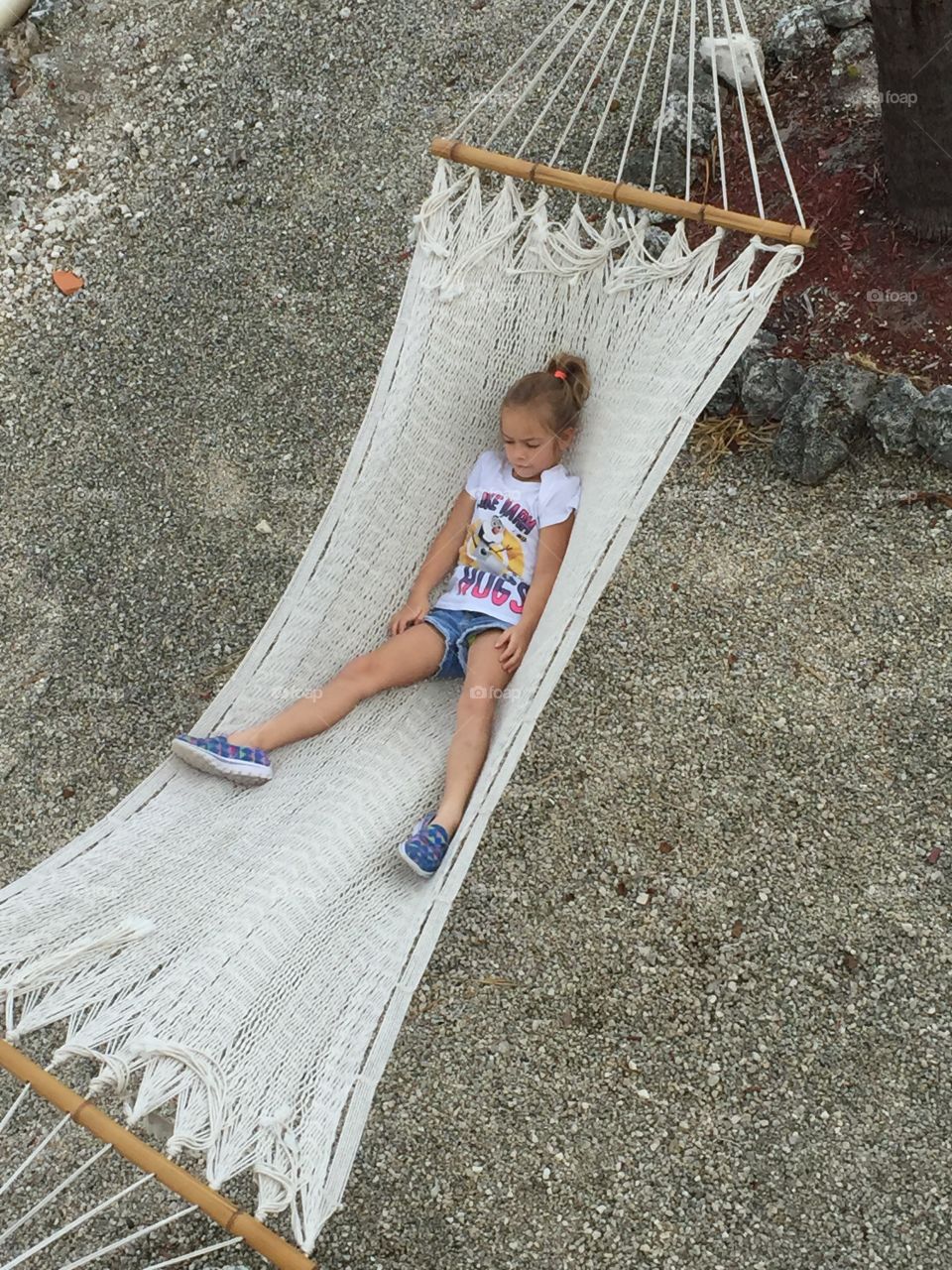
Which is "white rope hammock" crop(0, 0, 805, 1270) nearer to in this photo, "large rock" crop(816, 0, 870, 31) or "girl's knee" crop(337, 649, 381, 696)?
"girl's knee" crop(337, 649, 381, 696)

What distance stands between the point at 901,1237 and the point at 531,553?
→ 119 centimetres

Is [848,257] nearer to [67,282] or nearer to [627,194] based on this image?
[627,194]

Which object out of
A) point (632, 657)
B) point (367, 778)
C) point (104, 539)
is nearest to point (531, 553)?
point (632, 657)

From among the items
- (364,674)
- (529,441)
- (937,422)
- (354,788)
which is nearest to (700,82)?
(937,422)

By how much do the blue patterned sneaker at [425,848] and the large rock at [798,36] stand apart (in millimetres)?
2273

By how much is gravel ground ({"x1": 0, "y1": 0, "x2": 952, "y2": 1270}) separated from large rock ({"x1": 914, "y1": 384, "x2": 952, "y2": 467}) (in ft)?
0.19

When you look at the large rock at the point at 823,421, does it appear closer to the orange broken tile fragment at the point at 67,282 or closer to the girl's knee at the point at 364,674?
the girl's knee at the point at 364,674

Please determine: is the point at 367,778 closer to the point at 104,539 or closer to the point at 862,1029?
the point at 862,1029

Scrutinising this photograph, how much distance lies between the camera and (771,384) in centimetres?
254

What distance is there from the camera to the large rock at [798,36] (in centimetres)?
298

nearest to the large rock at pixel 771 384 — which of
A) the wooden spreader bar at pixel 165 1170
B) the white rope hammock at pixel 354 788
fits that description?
the white rope hammock at pixel 354 788

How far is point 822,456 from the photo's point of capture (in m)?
2.46

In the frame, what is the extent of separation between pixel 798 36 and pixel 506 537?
1.74 metres

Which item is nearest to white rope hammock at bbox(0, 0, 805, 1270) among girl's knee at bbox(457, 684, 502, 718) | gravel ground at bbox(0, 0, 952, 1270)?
girl's knee at bbox(457, 684, 502, 718)
